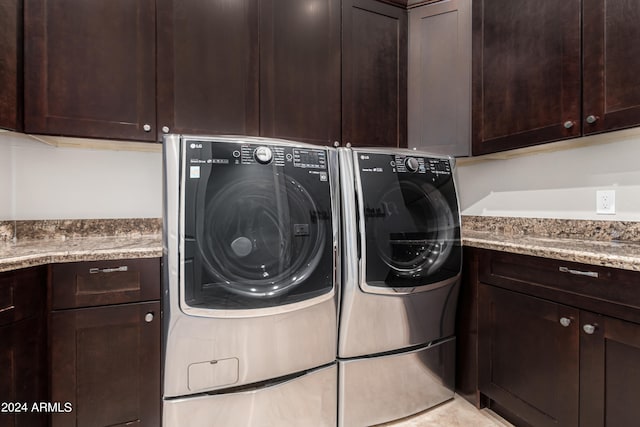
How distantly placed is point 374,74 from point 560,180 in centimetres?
127

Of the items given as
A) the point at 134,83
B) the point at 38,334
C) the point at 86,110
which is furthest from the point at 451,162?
the point at 38,334

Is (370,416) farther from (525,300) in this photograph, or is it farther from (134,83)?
(134,83)

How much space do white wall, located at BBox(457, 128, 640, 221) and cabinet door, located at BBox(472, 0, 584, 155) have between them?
221 mm

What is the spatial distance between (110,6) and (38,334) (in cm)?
148

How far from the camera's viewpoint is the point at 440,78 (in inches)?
81.0

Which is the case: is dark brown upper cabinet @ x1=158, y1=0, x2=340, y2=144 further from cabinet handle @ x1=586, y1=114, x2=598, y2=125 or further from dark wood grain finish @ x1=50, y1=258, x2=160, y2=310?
cabinet handle @ x1=586, y1=114, x2=598, y2=125

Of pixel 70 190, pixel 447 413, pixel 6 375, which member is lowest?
pixel 447 413

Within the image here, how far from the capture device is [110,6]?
1.51m

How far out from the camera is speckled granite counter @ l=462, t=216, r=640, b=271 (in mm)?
1136

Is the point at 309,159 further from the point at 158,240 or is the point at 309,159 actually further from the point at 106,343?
the point at 106,343

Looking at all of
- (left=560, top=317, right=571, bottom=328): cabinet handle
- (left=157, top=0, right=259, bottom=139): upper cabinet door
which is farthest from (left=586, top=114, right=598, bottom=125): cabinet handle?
(left=157, top=0, right=259, bottom=139): upper cabinet door

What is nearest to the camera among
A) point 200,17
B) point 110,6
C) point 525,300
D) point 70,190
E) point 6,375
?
point 6,375

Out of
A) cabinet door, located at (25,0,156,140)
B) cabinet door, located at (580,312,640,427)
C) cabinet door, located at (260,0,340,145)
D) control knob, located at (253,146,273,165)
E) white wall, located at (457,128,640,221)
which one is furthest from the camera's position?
cabinet door, located at (260,0,340,145)

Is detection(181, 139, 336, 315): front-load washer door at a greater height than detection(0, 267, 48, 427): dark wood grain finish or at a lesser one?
greater
